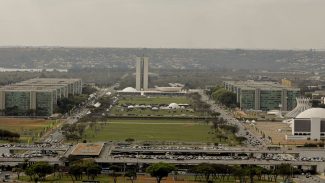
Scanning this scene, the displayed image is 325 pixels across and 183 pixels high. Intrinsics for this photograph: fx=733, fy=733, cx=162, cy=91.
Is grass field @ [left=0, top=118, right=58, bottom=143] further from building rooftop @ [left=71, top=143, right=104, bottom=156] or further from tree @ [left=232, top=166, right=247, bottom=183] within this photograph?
tree @ [left=232, top=166, right=247, bottom=183]

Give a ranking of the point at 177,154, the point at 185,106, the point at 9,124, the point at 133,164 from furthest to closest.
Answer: the point at 185,106 → the point at 9,124 → the point at 177,154 → the point at 133,164

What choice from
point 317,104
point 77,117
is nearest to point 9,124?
point 77,117

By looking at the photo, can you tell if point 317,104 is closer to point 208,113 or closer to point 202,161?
point 208,113

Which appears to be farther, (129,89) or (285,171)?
(129,89)

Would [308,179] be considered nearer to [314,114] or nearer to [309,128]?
[309,128]

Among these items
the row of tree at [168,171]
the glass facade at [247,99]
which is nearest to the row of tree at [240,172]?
the row of tree at [168,171]

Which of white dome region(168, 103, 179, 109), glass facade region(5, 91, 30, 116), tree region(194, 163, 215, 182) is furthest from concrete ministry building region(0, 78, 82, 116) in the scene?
tree region(194, 163, 215, 182)

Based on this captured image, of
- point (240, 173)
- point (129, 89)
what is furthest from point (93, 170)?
point (129, 89)
